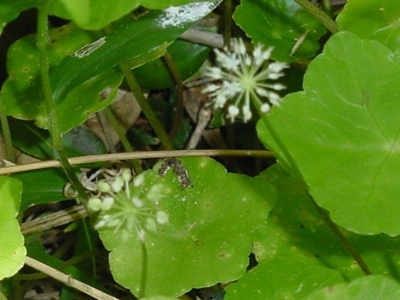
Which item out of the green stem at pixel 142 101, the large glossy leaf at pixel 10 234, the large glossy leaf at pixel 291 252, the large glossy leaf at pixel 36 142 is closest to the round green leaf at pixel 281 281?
the large glossy leaf at pixel 291 252

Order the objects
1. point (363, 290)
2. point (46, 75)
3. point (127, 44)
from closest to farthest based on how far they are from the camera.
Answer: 1. point (363, 290)
2. point (46, 75)
3. point (127, 44)

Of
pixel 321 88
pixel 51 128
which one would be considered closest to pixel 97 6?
pixel 51 128

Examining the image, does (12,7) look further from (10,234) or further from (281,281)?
(281,281)

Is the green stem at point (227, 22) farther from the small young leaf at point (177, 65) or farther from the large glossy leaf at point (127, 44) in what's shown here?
the large glossy leaf at point (127, 44)

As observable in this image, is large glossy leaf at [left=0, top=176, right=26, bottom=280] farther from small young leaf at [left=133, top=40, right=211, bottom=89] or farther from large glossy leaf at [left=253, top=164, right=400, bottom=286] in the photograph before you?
small young leaf at [left=133, top=40, right=211, bottom=89]

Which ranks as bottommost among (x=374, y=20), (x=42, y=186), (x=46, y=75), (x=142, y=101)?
(x=42, y=186)

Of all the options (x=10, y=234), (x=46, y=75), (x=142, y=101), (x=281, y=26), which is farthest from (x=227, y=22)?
(x=10, y=234)

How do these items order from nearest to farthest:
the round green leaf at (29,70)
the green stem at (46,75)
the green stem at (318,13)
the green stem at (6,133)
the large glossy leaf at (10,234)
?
the green stem at (46,75) → the large glossy leaf at (10,234) → the green stem at (318,13) → the green stem at (6,133) → the round green leaf at (29,70)
